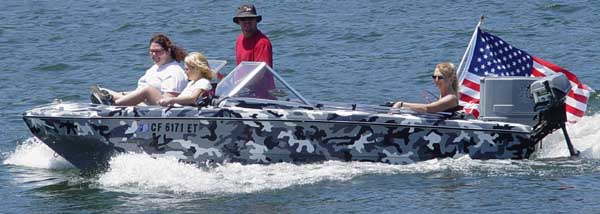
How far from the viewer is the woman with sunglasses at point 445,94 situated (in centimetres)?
1295

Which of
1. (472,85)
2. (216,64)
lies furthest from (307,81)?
(216,64)

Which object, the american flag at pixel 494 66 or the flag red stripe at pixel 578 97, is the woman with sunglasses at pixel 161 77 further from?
the flag red stripe at pixel 578 97

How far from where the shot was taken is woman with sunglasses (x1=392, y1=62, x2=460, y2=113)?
1295 centimetres

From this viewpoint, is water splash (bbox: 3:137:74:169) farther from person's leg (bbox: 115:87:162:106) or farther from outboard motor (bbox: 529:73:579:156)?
outboard motor (bbox: 529:73:579:156)

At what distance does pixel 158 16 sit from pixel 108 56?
454 centimetres

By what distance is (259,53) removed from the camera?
13445 millimetres

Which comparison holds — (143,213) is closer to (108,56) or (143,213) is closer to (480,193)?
(480,193)

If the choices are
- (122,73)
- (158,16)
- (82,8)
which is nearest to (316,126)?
(122,73)

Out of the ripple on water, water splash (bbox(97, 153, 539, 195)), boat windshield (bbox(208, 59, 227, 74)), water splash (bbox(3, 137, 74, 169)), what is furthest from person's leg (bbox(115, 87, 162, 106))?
the ripple on water

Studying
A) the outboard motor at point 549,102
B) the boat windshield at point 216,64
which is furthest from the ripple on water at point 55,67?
the outboard motor at point 549,102

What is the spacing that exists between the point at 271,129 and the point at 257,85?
0.55m

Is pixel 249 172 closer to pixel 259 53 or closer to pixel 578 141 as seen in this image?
pixel 259 53

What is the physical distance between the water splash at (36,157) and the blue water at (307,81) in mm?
18

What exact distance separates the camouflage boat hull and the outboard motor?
197 mm
